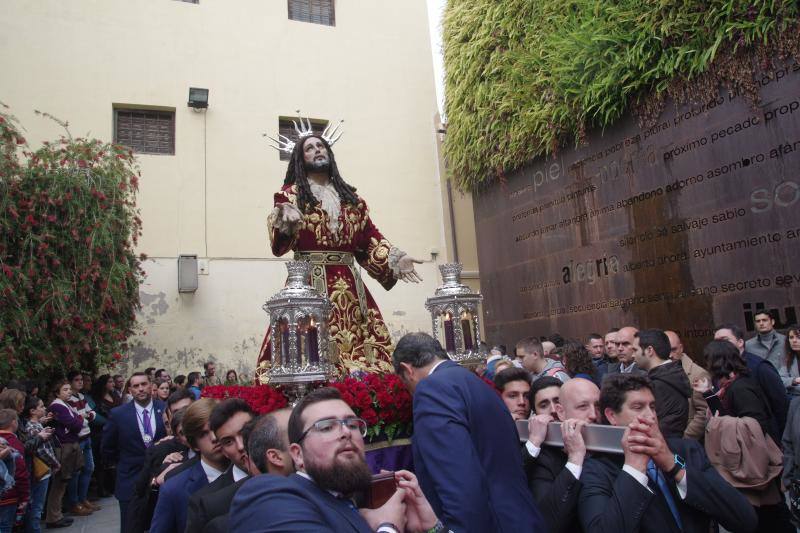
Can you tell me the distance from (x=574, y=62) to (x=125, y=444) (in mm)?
6273

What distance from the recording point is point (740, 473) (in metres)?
4.02

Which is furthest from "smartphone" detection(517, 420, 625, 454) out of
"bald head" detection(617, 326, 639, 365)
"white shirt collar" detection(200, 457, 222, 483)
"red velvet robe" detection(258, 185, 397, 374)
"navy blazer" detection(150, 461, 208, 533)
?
"bald head" detection(617, 326, 639, 365)

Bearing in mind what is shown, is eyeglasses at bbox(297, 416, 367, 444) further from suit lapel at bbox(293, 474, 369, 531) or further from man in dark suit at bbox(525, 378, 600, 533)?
man in dark suit at bbox(525, 378, 600, 533)

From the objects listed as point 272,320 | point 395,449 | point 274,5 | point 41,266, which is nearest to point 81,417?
point 41,266

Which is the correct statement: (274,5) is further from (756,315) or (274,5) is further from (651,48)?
(756,315)

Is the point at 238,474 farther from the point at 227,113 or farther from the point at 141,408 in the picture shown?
the point at 227,113

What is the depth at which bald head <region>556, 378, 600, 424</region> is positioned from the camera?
2.84 meters

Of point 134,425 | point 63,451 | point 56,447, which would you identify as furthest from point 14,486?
point 63,451

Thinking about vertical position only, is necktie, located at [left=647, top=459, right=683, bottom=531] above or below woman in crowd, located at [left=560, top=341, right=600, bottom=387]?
below

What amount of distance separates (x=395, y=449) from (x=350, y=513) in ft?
5.40

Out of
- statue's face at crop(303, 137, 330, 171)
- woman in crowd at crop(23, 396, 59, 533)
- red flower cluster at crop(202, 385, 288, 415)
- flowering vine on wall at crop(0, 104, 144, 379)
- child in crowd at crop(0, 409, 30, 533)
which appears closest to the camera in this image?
red flower cluster at crop(202, 385, 288, 415)

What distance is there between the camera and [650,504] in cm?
242

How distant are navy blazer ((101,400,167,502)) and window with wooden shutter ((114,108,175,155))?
25.8 ft

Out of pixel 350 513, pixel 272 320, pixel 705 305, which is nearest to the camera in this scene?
pixel 350 513
